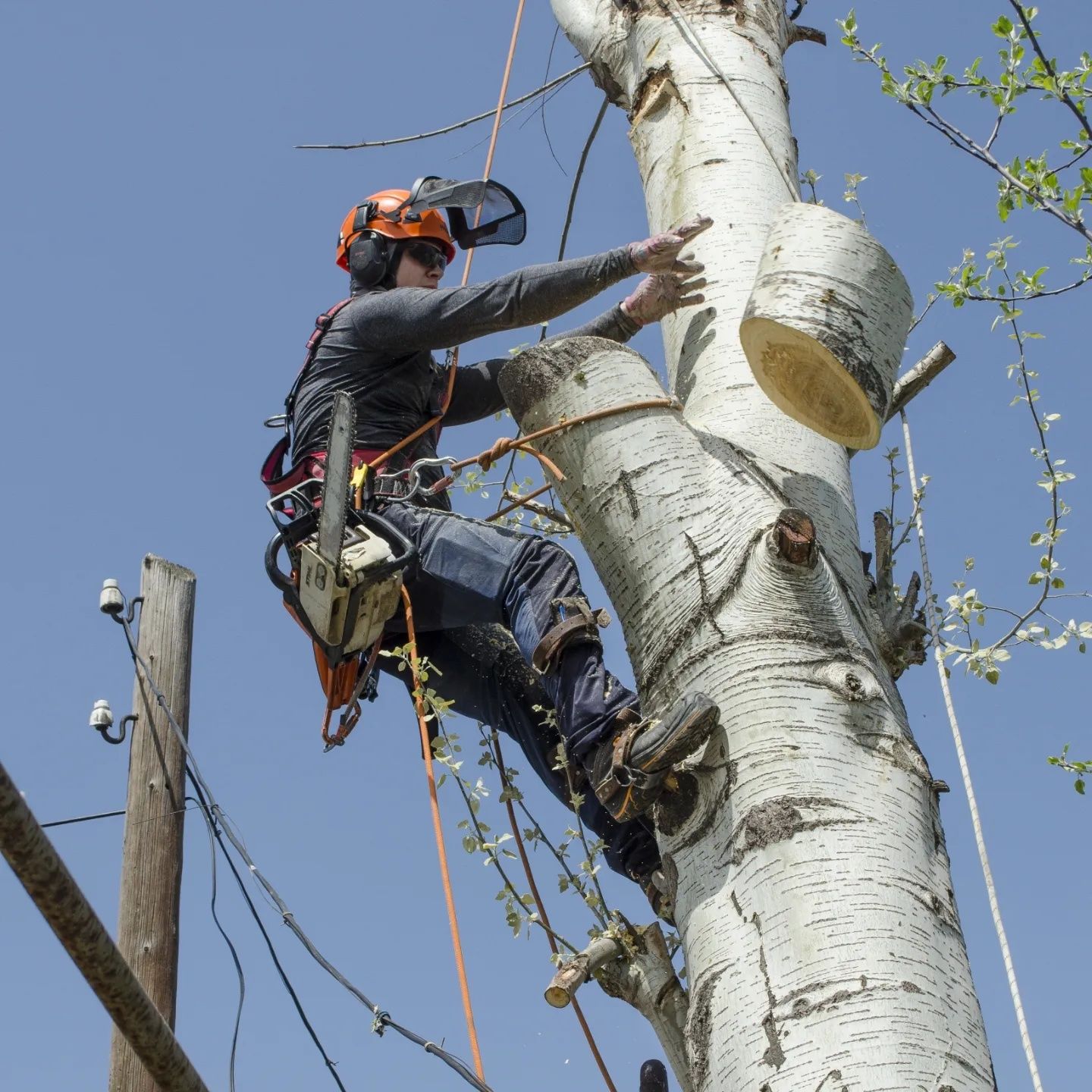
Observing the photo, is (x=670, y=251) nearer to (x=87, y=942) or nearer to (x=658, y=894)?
(x=658, y=894)

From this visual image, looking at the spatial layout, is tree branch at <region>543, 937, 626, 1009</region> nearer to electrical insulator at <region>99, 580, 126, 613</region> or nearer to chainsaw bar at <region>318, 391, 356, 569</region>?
chainsaw bar at <region>318, 391, 356, 569</region>

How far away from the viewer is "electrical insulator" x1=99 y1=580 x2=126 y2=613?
14.1 feet

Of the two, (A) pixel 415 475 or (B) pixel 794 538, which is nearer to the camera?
(B) pixel 794 538

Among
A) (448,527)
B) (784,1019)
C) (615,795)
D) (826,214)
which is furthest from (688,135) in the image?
(784,1019)

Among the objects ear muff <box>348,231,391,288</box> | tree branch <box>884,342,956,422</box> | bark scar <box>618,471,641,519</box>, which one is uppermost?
ear muff <box>348,231,391,288</box>

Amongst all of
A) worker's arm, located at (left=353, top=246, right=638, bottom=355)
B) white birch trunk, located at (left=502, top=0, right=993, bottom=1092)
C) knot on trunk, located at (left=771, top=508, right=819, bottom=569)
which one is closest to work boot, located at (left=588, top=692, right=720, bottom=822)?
white birch trunk, located at (left=502, top=0, right=993, bottom=1092)

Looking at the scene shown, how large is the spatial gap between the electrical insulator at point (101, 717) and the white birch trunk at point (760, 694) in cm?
162

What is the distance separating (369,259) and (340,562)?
1.22m

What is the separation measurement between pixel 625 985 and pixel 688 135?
1980 millimetres

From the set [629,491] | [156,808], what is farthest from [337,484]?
[156,808]

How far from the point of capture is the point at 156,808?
4.10 m

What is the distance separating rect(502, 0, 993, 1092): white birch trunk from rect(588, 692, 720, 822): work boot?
0.14 ft

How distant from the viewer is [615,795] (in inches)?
112

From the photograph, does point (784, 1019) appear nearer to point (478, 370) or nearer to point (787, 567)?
point (787, 567)
